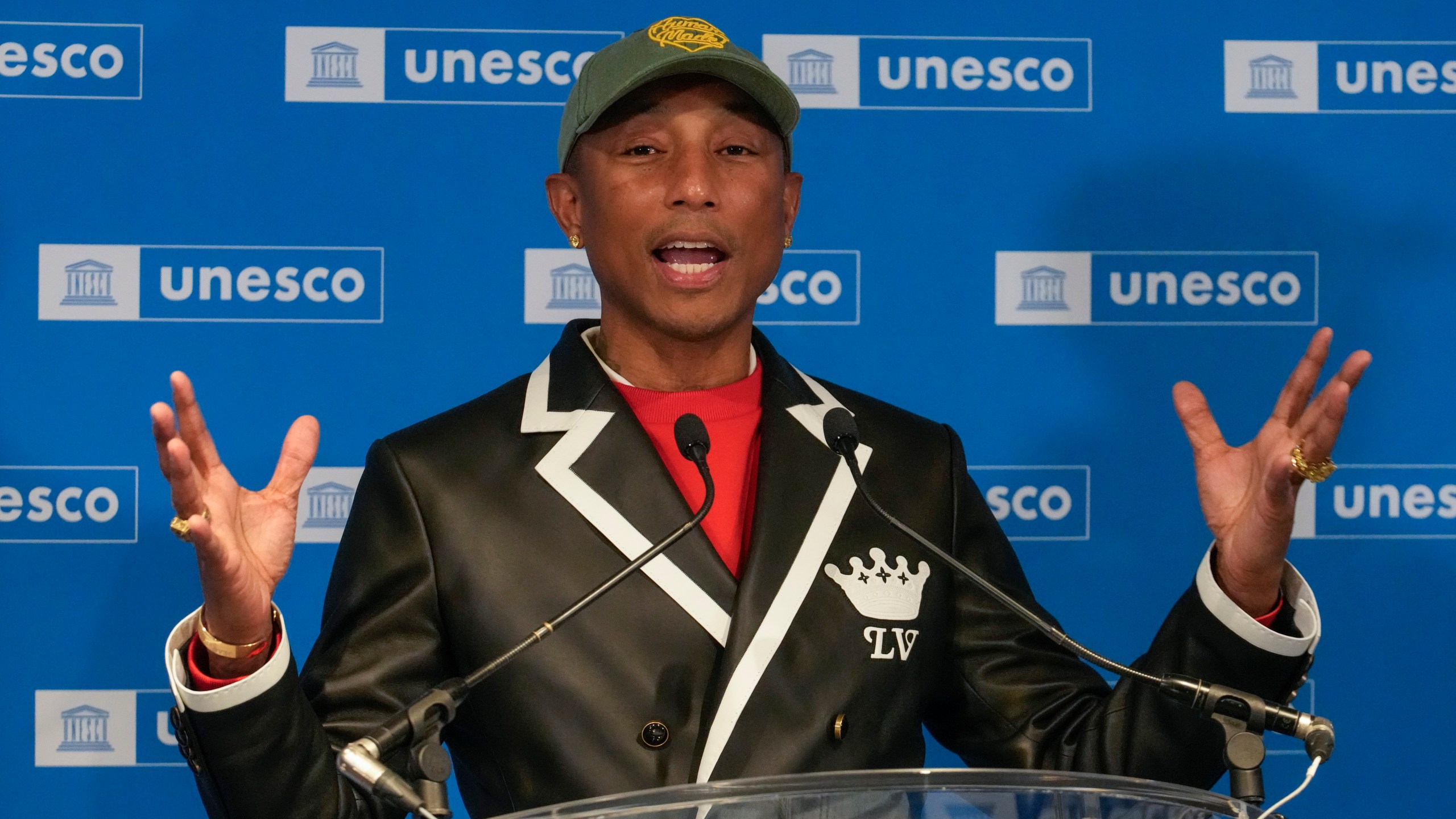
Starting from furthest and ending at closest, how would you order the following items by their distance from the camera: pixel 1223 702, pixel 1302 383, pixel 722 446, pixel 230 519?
pixel 722 446, pixel 1302 383, pixel 230 519, pixel 1223 702

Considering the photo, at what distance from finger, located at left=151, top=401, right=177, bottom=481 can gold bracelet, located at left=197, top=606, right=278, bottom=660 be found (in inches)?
6.2

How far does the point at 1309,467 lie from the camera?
143 cm

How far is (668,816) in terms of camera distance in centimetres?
104

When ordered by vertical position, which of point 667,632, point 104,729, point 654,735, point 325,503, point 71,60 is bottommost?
point 104,729

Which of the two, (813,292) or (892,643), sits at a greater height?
(813,292)

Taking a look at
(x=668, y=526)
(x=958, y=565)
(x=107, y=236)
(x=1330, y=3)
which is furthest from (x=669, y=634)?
(x=1330, y=3)

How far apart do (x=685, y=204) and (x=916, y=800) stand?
0.85 meters

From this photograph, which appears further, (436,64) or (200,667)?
(436,64)

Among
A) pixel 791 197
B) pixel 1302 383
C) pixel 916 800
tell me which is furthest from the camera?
pixel 791 197

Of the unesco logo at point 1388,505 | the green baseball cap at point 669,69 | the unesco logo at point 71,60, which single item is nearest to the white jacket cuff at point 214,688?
the green baseball cap at point 669,69

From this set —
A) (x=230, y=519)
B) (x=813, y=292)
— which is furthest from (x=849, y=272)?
(x=230, y=519)

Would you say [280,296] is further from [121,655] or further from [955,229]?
[955,229]

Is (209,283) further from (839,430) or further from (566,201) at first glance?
(839,430)

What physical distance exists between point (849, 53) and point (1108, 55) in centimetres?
44
